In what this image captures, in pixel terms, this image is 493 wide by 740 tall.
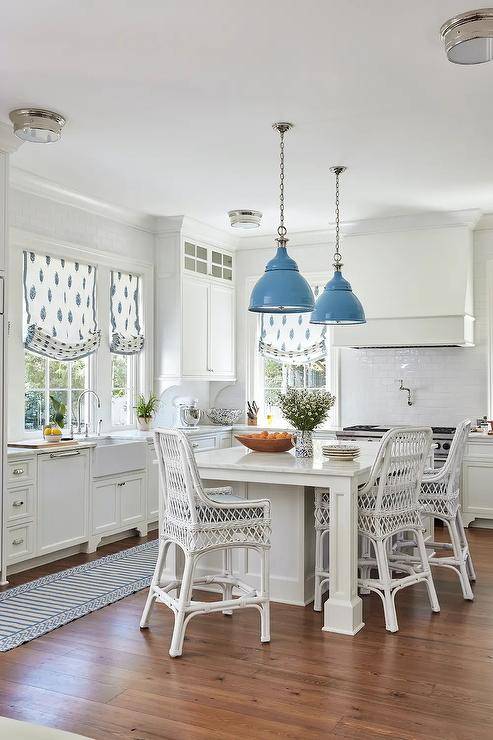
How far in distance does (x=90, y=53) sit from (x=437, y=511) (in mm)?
3291

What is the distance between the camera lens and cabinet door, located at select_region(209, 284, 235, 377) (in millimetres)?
7605

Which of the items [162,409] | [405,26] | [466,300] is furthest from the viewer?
[162,409]

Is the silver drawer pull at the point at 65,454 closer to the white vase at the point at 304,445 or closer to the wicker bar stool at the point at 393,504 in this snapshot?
the white vase at the point at 304,445

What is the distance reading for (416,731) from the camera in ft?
8.80

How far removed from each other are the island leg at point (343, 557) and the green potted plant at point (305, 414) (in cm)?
63

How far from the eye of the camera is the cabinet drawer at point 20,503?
4.81 meters

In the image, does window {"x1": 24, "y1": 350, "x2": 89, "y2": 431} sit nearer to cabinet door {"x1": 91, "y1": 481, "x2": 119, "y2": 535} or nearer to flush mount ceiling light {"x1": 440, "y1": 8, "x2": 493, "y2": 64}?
cabinet door {"x1": 91, "y1": 481, "x2": 119, "y2": 535}

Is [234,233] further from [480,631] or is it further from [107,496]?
[480,631]

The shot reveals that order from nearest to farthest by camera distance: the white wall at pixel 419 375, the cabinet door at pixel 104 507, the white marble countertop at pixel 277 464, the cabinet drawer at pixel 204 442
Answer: the white marble countertop at pixel 277 464 → the cabinet door at pixel 104 507 → the cabinet drawer at pixel 204 442 → the white wall at pixel 419 375

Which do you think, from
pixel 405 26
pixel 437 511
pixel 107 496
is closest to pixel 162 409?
pixel 107 496

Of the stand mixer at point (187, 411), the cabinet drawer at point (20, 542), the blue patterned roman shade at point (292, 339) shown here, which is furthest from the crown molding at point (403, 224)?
the cabinet drawer at point (20, 542)

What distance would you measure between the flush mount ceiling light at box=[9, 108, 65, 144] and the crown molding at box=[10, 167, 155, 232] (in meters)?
1.02

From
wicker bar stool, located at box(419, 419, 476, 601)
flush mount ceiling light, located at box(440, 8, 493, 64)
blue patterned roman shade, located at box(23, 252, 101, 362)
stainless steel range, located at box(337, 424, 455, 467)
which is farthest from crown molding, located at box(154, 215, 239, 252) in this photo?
flush mount ceiling light, located at box(440, 8, 493, 64)

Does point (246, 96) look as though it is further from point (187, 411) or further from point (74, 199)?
point (187, 411)
